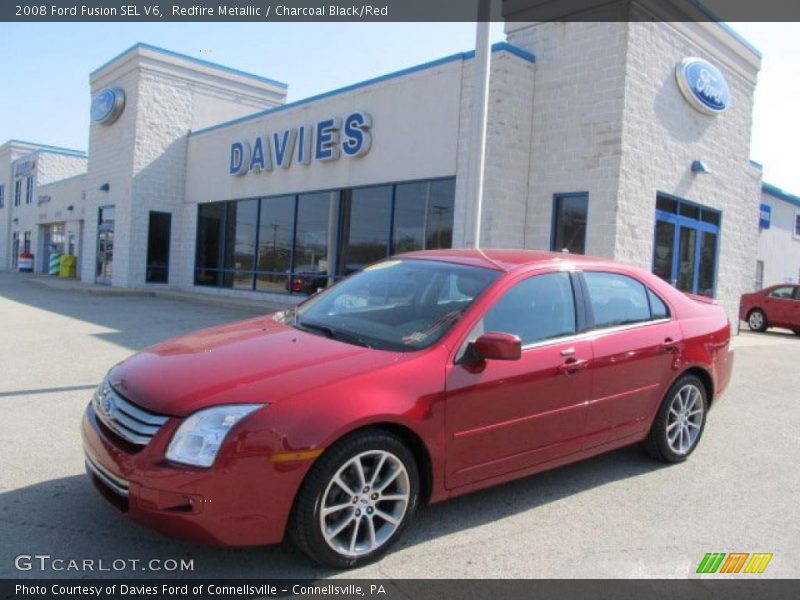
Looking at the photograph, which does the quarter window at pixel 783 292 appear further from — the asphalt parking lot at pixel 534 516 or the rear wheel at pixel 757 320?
the asphalt parking lot at pixel 534 516

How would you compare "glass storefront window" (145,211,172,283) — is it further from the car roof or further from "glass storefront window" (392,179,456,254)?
the car roof

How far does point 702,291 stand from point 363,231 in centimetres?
790

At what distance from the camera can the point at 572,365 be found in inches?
159

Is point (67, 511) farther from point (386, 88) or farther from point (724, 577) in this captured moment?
point (386, 88)

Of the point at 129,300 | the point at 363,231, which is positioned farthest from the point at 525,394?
the point at 129,300

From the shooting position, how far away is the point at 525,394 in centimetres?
380

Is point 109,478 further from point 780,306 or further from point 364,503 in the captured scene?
point 780,306

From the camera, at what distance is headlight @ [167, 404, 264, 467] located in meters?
2.91

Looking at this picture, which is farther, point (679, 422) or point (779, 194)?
point (779, 194)

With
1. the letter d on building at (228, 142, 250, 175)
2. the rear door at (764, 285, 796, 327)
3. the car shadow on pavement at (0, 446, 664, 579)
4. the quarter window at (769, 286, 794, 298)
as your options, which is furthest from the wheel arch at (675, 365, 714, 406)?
the letter d on building at (228, 142, 250, 175)

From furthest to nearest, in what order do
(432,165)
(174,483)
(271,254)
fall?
(271,254) → (432,165) → (174,483)

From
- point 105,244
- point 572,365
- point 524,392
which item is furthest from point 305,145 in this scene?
point 524,392

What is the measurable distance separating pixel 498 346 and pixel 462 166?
378 inches

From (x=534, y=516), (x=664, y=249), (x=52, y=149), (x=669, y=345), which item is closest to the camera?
(x=534, y=516)
